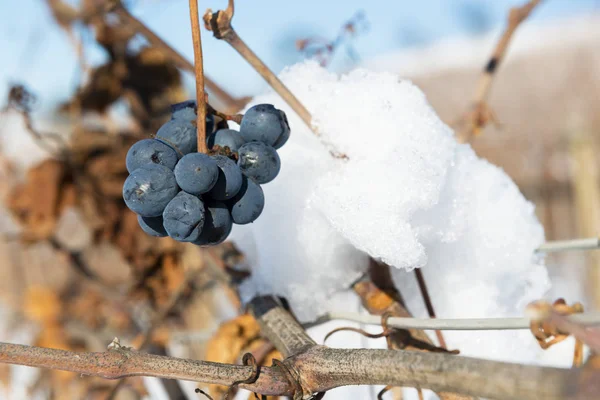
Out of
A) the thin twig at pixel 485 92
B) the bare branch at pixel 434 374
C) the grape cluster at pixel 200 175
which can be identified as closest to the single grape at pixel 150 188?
the grape cluster at pixel 200 175

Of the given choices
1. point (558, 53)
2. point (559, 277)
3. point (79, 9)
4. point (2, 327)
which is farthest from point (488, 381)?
point (558, 53)

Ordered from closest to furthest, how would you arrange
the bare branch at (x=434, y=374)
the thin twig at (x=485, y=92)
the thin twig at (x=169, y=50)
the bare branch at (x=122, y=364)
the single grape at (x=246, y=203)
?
the bare branch at (x=434, y=374)
the bare branch at (x=122, y=364)
the single grape at (x=246, y=203)
the thin twig at (x=169, y=50)
the thin twig at (x=485, y=92)

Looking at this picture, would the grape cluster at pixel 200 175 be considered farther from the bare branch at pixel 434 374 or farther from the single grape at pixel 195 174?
the bare branch at pixel 434 374

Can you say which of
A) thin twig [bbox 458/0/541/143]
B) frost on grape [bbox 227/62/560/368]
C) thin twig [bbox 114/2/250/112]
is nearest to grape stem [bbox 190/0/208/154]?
frost on grape [bbox 227/62/560/368]

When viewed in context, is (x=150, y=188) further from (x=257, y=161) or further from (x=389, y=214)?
(x=389, y=214)

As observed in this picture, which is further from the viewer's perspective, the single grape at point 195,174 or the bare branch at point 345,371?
the single grape at point 195,174

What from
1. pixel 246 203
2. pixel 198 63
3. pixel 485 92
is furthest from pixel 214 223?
pixel 485 92

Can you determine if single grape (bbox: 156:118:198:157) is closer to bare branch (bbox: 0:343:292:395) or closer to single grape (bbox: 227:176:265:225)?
single grape (bbox: 227:176:265:225)
